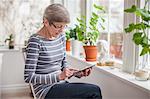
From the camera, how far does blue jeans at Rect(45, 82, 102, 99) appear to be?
5.60 feet

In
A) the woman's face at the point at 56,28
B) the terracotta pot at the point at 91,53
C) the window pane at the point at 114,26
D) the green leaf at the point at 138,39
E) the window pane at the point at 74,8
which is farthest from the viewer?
the window pane at the point at 74,8

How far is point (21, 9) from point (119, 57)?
2425 mm

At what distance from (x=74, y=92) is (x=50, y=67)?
305 mm

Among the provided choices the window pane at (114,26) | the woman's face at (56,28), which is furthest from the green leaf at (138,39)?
the window pane at (114,26)

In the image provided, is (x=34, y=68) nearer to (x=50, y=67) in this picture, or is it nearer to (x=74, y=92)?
(x=50, y=67)

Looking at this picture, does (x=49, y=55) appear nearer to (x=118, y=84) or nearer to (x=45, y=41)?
→ (x=45, y=41)

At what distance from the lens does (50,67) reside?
1.88 meters

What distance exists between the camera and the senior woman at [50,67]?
1.73m

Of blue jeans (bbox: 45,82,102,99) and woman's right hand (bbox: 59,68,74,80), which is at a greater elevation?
woman's right hand (bbox: 59,68,74,80)

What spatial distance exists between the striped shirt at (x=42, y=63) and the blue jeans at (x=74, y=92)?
73 millimetres

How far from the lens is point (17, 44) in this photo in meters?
4.36

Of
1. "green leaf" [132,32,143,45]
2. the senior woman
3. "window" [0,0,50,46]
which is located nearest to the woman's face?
the senior woman

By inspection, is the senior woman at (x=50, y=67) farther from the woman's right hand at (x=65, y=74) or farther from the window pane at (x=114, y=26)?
the window pane at (x=114, y=26)

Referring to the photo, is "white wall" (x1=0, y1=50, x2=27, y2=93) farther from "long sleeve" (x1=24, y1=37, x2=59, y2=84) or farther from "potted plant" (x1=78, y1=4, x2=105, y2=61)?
"long sleeve" (x1=24, y1=37, x2=59, y2=84)
